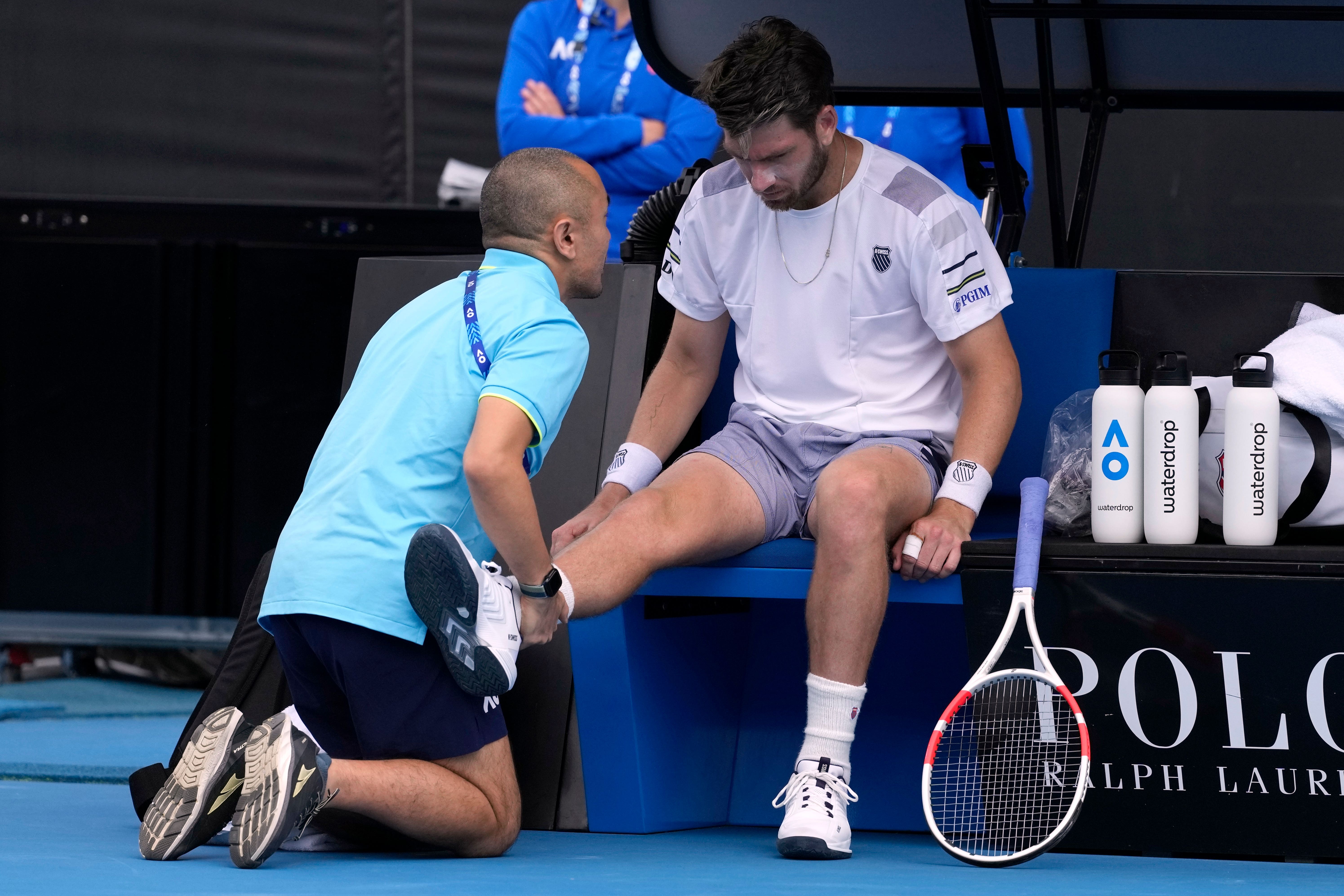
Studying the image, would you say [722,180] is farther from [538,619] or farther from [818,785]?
[818,785]

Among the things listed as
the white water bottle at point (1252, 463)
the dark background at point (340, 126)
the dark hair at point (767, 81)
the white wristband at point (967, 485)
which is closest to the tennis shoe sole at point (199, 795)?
the white wristband at point (967, 485)

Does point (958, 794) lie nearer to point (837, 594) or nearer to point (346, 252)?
point (837, 594)

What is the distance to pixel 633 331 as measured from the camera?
10.9ft

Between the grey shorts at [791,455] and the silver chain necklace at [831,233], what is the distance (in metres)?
0.26

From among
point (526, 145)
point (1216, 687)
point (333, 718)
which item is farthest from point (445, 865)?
point (526, 145)

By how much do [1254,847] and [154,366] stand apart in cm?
356

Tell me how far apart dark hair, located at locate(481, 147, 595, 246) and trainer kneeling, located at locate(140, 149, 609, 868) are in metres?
0.08

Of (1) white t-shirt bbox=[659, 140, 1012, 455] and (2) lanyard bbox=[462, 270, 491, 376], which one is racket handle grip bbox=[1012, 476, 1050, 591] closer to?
(1) white t-shirt bbox=[659, 140, 1012, 455]

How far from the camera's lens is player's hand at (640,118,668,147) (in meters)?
4.67

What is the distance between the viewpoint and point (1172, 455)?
2.75 m

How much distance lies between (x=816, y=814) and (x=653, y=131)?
2.49 meters

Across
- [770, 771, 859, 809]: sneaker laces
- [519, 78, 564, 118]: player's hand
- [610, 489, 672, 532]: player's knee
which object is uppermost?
[519, 78, 564, 118]: player's hand

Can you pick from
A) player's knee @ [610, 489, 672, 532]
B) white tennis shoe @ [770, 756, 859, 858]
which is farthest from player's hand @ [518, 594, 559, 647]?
white tennis shoe @ [770, 756, 859, 858]

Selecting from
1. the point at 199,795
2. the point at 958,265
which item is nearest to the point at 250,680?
the point at 199,795
